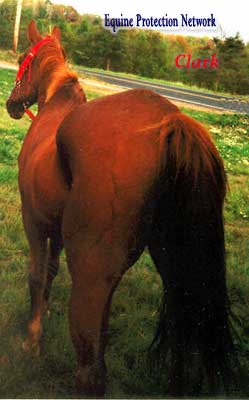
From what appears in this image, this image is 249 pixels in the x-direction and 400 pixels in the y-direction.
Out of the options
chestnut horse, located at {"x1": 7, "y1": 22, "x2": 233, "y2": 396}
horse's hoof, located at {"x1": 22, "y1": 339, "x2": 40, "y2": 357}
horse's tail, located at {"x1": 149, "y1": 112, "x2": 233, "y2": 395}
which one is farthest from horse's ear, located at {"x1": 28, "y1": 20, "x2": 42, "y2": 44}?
A: horse's hoof, located at {"x1": 22, "y1": 339, "x2": 40, "y2": 357}

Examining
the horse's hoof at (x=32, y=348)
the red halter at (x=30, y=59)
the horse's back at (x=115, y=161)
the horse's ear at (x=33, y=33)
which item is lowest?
the horse's hoof at (x=32, y=348)

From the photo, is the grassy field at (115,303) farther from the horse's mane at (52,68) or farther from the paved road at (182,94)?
the horse's mane at (52,68)

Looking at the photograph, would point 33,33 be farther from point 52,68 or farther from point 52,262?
point 52,262

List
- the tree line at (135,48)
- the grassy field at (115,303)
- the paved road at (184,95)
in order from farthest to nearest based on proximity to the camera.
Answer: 1. the paved road at (184,95)
2. the tree line at (135,48)
3. the grassy field at (115,303)

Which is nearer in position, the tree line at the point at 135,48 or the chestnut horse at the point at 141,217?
the chestnut horse at the point at 141,217

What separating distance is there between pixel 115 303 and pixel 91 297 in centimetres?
140

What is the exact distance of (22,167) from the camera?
9.25ft

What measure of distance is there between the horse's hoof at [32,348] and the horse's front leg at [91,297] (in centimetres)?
69

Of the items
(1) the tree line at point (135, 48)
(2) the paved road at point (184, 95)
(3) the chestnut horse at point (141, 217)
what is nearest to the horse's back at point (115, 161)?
(3) the chestnut horse at point (141, 217)

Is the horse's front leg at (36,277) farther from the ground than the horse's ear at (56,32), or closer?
closer

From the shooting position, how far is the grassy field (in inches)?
105

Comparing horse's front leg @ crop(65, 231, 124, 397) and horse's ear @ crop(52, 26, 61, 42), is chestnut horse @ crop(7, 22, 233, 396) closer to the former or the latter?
horse's front leg @ crop(65, 231, 124, 397)

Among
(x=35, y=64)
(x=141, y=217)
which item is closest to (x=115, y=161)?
(x=141, y=217)

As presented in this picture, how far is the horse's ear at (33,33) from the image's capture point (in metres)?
3.26
